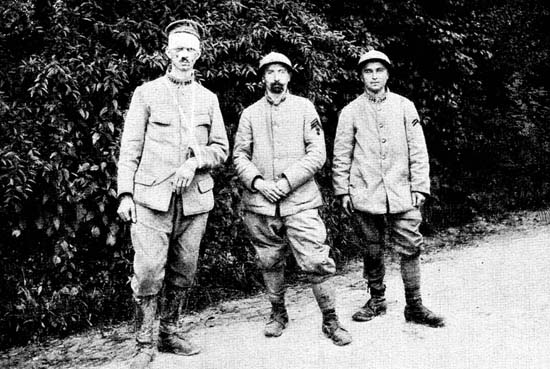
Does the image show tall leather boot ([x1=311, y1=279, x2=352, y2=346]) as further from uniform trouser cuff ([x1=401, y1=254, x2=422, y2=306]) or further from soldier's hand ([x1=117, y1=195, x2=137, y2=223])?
soldier's hand ([x1=117, y1=195, x2=137, y2=223])

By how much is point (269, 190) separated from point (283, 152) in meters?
0.32

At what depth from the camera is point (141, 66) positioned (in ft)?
16.9

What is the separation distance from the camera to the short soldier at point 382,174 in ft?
14.2

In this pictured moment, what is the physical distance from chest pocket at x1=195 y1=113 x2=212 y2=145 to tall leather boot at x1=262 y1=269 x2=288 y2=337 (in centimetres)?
112

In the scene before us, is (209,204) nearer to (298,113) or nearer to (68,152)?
(298,113)

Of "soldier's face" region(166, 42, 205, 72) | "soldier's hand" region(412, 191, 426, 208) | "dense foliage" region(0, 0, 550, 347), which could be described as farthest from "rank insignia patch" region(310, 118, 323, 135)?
"dense foliage" region(0, 0, 550, 347)

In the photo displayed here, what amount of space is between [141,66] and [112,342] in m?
2.42

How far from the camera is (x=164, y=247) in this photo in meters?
3.86

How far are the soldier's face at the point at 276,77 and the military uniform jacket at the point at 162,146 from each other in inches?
20.9

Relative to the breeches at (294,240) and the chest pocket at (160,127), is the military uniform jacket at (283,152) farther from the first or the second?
the chest pocket at (160,127)

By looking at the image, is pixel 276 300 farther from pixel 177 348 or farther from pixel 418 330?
pixel 418 330

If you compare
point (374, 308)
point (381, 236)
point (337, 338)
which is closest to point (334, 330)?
Answer: point (337, 338)

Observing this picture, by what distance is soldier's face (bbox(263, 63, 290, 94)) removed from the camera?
4.18m

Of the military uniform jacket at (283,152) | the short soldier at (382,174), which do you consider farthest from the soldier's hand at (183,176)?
the short soldier at (382,174)
